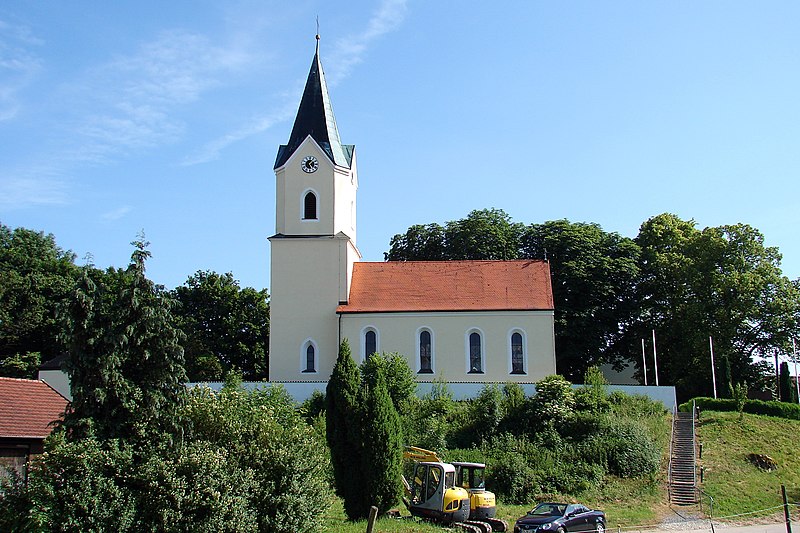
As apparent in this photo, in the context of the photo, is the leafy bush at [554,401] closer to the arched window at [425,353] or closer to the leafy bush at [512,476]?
the leafy bush at [512,476]

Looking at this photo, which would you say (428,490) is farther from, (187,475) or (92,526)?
(92,526)

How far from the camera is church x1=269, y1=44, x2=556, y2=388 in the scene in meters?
44.0

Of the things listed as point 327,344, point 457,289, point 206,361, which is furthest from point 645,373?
point 206,361

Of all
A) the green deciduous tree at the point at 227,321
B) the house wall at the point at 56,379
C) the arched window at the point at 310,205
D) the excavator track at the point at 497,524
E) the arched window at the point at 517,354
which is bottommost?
the excavator track at the point at 497,524

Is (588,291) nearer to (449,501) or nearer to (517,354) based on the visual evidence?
(517,354)

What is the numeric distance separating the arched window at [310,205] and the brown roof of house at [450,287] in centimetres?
440

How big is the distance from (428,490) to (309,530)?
634 cm

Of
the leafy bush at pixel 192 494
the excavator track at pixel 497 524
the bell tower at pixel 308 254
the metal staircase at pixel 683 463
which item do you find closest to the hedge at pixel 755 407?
the metal staircase at pixel 683 463

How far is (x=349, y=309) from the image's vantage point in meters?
44.4

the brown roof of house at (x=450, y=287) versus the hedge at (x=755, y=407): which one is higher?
the brown roof of house at (x=450, y=287)

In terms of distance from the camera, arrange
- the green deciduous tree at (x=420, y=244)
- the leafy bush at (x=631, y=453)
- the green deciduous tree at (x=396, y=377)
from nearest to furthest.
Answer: the leafy bush at (x=631, y=453), the green deciduous tree at (x=396, y=377), the green deciduous tree at (x=420, y=244)

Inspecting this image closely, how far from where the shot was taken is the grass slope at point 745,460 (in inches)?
1188

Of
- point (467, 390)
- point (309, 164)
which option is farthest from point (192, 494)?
point (309, 164)

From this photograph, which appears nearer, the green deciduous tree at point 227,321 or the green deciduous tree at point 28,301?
the green deciduous tree at point 28,301
